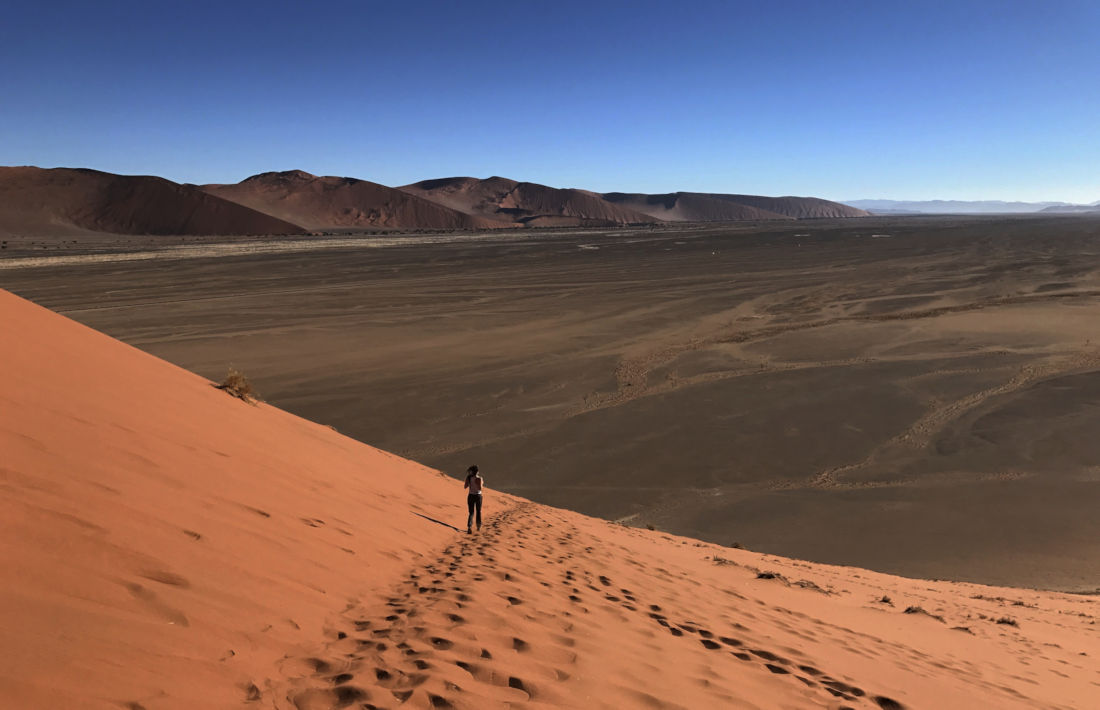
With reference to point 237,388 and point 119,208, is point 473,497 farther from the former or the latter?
point 119,208

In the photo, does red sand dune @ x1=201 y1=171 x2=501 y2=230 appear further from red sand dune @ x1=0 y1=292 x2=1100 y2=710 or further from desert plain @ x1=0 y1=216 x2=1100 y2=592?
red sand dune @ x1=0 y1=292 x2=1100 y2=710

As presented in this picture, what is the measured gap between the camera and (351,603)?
4129mm

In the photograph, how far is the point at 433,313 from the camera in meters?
32.7

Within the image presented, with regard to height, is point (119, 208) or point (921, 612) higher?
point (119, 208)

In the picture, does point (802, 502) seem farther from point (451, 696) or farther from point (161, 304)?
point (161, 304)

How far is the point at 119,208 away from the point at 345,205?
174 ft

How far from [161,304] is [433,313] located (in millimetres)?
14667

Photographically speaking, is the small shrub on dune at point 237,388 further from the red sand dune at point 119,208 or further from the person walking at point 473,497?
the red sand dune at point 119,208

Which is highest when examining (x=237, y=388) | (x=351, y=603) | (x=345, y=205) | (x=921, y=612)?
(x=345, y=205)

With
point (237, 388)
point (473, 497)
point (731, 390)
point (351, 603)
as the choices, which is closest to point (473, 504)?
point (473, 497)

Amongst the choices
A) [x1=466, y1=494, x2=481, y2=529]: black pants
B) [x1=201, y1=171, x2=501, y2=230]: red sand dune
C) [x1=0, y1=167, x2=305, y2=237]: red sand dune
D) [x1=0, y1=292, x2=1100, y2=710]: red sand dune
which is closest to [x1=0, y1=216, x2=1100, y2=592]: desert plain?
[x1=0, y1=292, x2=1100, y2=710]: red sand dune

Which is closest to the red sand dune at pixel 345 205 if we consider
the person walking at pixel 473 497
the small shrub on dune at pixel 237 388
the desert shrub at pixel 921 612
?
the small shrub on dune at pixel 237 388

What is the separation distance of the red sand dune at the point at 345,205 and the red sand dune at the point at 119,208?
30144 mm

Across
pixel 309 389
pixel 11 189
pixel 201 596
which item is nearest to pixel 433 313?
pixel 309 389
